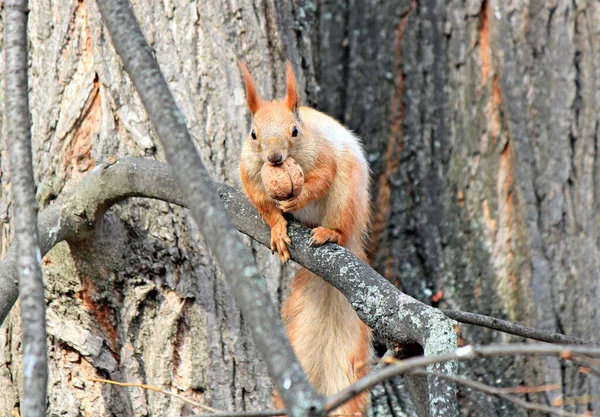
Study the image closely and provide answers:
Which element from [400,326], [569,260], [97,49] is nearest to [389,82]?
[569,260]

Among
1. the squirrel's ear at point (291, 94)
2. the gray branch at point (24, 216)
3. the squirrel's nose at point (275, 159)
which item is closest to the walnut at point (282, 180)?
the squirrel's nose at point (275, 159)

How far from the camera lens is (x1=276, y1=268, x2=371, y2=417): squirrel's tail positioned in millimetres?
2131

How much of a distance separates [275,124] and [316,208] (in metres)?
0.30

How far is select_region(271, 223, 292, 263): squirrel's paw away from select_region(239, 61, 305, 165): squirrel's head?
166 millimetres

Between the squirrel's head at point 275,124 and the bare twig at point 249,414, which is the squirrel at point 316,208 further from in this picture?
the bare twig at point 249,414

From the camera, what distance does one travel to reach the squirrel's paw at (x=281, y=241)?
6.38 feet

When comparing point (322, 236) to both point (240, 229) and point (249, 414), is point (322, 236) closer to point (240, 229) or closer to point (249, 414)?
point (240, 229)

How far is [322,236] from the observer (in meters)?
1.95

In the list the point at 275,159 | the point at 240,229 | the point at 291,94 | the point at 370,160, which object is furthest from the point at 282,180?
the point at 370,160

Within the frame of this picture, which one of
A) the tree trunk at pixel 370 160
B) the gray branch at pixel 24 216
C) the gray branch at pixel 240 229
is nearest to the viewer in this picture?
the gray branch at pixel 24 216

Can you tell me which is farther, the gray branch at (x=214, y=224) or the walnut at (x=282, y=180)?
the walnut at (x=282, y=180)

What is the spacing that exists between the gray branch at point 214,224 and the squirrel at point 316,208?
2.73 ft

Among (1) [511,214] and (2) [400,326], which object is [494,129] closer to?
(1) [511,214]

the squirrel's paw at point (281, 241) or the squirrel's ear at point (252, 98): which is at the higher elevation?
the squirrel's ear at point (252, 98)
